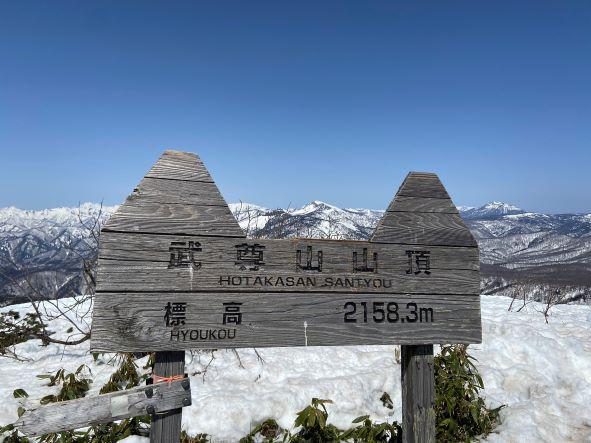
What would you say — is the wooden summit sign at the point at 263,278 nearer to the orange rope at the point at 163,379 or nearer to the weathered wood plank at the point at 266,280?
the weathered wood plank at the point at 266,280

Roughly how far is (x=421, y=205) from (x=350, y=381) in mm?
3521

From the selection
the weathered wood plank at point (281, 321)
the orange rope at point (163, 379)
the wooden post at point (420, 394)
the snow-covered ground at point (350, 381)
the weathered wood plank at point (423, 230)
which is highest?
the weathered wood plank at point (423, 230)

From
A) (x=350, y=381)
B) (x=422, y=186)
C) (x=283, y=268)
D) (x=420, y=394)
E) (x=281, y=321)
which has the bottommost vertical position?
(x=350, y=381)

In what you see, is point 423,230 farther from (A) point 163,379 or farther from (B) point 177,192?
(A) point 163,379

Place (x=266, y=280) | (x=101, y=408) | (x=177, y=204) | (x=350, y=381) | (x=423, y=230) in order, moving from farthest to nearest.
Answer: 1. (x=350, y=381)
2. (x=423, y=230)
3. (x=266, y=280)
4. (x=177, y=204)
5. (x=101, y=408)

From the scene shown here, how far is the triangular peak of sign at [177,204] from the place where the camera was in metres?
3.02

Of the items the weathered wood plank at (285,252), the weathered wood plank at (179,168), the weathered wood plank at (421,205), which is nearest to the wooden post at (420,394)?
the weathered wood plank at (285,252)

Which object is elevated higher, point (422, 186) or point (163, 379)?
point (422, 186)

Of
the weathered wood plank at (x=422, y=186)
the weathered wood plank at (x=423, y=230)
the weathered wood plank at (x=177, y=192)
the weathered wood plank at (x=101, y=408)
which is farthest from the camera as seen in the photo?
the weathered wood plank at (x=422, y=186)

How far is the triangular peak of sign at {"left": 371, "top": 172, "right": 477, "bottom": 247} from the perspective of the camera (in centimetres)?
353

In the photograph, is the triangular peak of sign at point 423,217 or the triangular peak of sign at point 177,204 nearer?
the triangular peak of sign at point 177,204

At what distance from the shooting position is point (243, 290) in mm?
3150

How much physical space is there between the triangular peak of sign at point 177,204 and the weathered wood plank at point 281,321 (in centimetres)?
A: 53

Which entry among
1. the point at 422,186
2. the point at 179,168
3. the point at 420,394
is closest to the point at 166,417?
the point at 179,168
